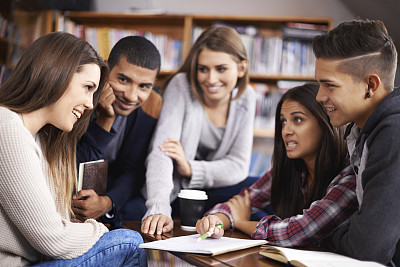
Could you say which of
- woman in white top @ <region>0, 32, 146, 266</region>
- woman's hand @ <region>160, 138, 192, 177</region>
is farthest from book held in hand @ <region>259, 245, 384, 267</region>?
woman's hand @ <region>160, 138, 192, 177</region>

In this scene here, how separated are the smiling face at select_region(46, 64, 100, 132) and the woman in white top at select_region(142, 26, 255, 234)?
53 centimetres

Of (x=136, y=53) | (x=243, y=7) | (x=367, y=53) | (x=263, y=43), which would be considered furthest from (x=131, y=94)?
(x=243, y=7)

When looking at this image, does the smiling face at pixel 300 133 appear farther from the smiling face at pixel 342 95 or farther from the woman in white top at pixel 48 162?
the woman in white top at pixel 48 162

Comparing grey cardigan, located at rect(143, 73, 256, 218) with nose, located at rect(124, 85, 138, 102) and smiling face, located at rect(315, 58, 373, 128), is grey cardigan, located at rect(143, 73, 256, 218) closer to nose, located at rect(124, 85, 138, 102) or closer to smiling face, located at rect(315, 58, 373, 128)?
nose, located at rect(124, 85, 138, 102)

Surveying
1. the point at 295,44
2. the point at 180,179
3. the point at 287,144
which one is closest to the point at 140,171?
the point at 180,179

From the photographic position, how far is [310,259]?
2.94ft

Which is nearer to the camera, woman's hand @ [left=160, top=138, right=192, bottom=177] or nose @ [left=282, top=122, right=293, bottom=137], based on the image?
nose @ [left=282, top=122, right=293, bottom=137]

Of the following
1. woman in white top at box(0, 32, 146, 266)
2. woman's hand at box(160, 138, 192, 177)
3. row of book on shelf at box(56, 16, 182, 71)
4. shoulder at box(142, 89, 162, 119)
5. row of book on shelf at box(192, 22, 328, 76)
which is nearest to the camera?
woman in white top at box(0, 32, 146, 266)

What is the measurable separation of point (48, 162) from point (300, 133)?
0.84 m

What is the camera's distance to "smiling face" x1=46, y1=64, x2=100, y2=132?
119 centimetres

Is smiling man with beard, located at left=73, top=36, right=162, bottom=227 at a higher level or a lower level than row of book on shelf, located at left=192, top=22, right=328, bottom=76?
lower

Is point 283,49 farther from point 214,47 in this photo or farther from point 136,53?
point 136,53

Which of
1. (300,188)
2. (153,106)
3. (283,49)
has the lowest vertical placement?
(300,188)

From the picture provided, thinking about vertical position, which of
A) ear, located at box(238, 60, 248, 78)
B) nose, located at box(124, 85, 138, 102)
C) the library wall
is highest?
the library wall
